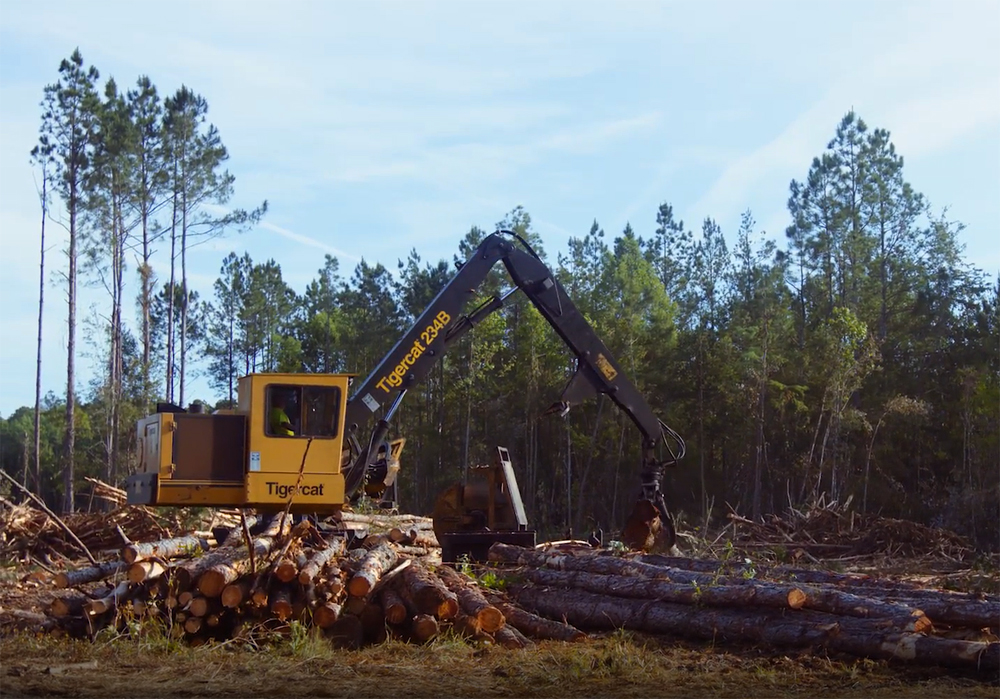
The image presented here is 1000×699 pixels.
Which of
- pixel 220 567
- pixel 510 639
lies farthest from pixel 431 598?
pixel 220 567

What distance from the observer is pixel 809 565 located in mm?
20203

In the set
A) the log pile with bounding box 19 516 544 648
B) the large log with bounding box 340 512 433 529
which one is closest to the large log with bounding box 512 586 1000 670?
the log pile with bounding box 19 516 544 648

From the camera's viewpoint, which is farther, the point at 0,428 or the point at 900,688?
the point at 0,428

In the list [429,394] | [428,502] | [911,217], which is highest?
[911,217]

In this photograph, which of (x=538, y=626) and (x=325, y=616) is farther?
(x=538, y=626)

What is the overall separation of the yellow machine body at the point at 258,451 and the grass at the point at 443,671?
6.49ft

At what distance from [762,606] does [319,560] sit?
473cm

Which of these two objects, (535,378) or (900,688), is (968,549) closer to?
(900,688)

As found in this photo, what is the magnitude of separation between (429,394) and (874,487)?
73.4ft

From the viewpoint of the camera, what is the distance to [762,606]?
34.6ft

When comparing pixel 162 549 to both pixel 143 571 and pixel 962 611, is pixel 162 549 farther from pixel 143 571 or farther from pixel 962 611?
pixel 962 611

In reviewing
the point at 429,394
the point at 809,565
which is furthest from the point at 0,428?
the point at 809,565

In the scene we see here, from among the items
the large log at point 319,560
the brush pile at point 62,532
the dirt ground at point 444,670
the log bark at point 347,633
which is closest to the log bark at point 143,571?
the dirt ground at point 444,670

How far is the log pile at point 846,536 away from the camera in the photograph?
21.9m
